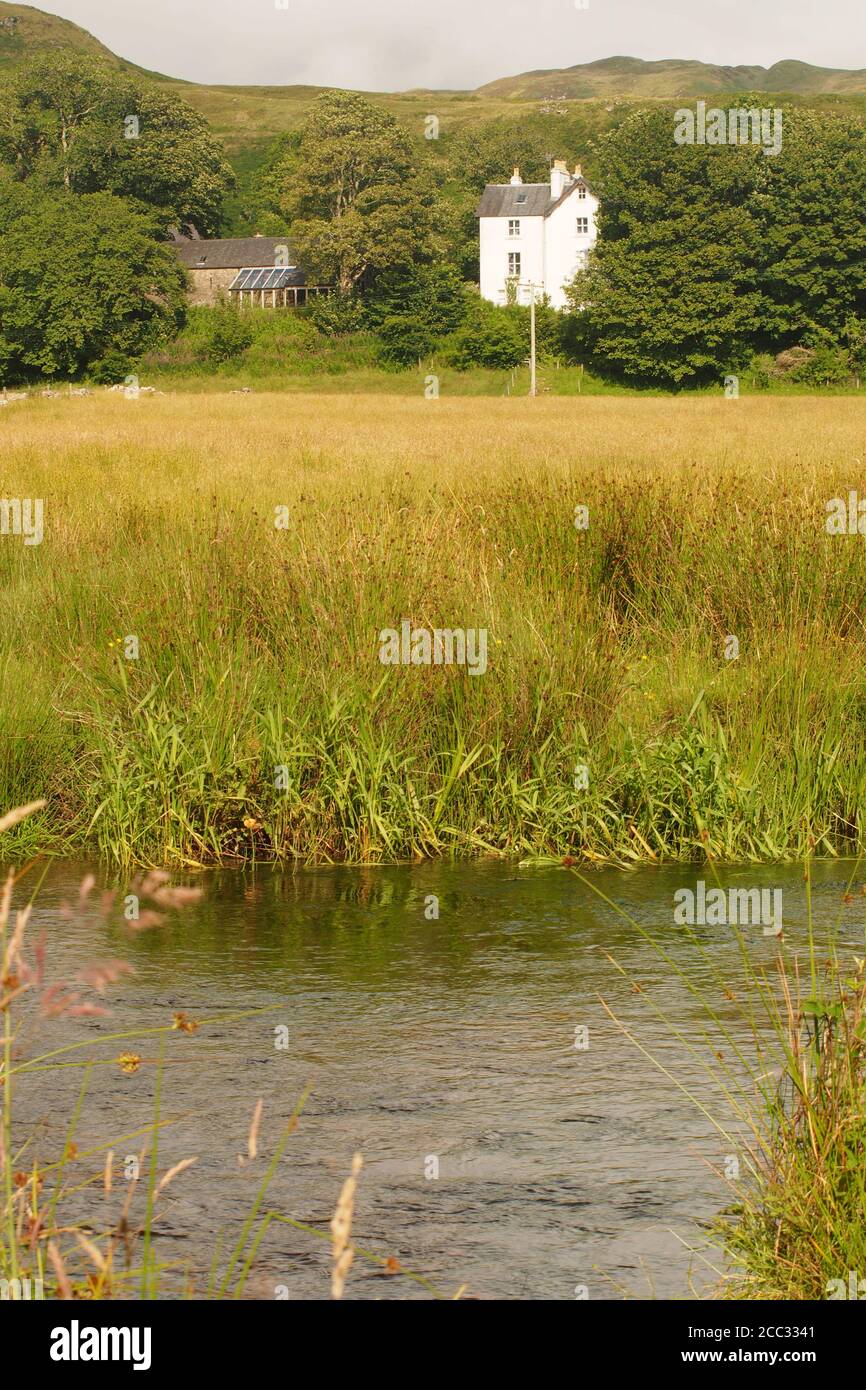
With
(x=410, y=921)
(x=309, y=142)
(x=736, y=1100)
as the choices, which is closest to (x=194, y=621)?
(x=410, y=921)

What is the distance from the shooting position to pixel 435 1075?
4273mm

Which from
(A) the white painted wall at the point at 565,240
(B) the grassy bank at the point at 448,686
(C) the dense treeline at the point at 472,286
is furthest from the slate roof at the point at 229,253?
(B) the grassy bank at the point at 448,686

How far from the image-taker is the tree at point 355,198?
76250mm

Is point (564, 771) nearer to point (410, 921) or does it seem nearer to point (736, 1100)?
point (410, 921)

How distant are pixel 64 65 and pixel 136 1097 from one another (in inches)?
4025

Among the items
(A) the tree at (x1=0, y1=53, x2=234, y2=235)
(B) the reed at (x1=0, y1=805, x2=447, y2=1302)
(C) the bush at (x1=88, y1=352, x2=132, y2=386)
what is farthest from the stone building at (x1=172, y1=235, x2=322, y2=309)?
(B) the reed at (x1=0, y1=805, x2=447, y2=1302)

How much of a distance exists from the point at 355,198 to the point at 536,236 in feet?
36.5

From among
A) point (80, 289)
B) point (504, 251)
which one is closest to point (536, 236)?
point (504, 251)

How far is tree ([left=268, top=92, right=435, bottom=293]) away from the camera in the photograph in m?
76.2

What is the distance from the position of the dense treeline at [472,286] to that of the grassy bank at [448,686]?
196 ft

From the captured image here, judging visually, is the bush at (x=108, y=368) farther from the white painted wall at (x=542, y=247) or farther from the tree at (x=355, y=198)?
the white painted wall at (x=542, y=247)

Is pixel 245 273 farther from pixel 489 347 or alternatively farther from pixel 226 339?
pixel 489 347

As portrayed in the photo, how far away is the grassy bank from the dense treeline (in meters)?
59.7

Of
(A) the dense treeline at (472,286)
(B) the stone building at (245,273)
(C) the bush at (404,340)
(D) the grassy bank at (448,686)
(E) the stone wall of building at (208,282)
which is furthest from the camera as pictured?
(E) the stone wall of building at (208,282)
